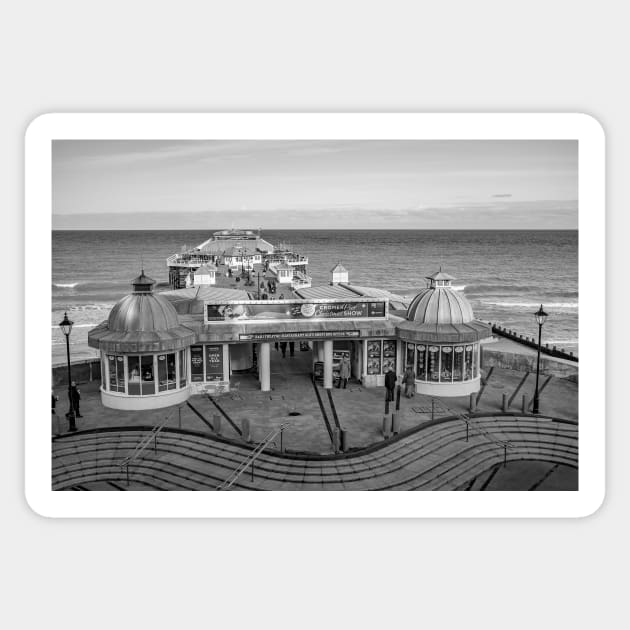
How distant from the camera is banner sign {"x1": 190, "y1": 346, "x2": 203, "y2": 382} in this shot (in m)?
14.7

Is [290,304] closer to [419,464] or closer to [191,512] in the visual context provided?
[419,464]

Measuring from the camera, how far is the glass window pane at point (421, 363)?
15052mm

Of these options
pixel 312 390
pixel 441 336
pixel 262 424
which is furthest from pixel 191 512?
pixel 441 336

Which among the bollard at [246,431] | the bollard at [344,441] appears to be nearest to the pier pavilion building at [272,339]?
the bollard at [246,431]

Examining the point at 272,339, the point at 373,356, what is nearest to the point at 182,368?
the point at 272,339

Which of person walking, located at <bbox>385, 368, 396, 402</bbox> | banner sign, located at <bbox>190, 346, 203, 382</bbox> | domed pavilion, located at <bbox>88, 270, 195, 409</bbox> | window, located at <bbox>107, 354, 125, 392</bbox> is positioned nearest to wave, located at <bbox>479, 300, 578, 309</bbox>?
person walking, located at <bbox>385, 368, 396, 402</bbox>

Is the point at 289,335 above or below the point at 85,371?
above

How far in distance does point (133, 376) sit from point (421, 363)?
6313 millimetres

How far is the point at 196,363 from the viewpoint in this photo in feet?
48.4

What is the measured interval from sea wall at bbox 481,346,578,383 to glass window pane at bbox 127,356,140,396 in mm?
8717

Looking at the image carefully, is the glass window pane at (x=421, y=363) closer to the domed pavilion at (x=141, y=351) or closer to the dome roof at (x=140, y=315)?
the domed pavilion at (x=141, y=351)

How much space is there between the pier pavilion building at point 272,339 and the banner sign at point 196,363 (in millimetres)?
22

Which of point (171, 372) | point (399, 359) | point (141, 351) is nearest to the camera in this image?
point (141, 351)

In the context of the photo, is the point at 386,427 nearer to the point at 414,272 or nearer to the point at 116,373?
the point at 116,373
